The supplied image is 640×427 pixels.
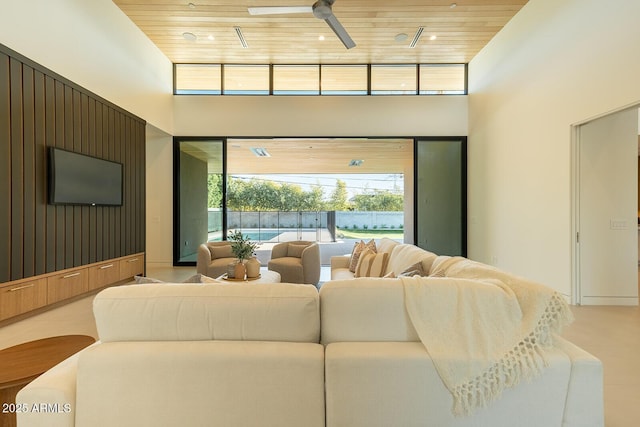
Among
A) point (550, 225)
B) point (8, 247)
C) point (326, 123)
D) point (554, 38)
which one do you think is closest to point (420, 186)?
point (326, 123)

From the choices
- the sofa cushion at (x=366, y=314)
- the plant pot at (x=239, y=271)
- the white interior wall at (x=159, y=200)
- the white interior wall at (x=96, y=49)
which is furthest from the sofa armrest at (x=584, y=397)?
the white interior wall at (x=159, y=200)

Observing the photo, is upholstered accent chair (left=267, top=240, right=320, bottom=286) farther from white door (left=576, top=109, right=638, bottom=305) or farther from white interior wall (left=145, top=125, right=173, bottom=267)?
white door (left=576, top=109, right=638, bottom=305)

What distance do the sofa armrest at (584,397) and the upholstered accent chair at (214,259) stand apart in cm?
397

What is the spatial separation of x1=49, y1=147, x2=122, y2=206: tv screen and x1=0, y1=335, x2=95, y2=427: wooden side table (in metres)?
2.34

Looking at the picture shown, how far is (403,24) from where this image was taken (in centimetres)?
503

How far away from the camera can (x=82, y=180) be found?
3969 millimetres

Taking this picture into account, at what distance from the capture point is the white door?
3.88 m

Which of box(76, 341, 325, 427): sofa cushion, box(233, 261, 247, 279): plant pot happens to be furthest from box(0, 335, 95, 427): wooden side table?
box(233, 261, 247, 279): plant pot

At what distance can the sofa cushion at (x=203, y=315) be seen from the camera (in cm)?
129

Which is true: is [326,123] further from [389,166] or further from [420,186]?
[389,166]

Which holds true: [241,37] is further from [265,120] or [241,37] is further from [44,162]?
[44,162]

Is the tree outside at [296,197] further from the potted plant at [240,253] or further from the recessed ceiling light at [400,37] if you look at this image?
the potted plant at [240,253]

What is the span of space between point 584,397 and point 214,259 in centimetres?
452

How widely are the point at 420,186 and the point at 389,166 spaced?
12.1 feet
